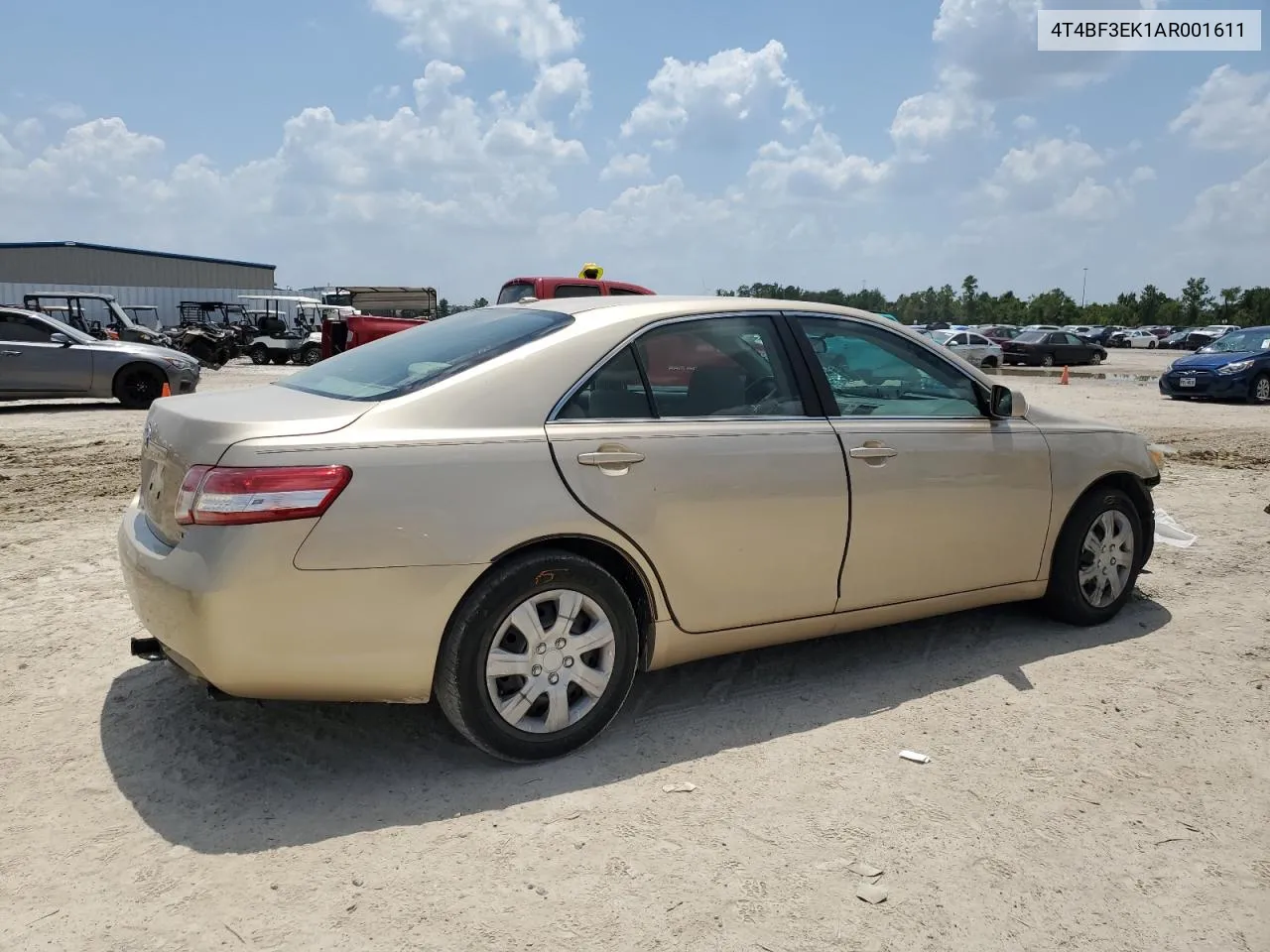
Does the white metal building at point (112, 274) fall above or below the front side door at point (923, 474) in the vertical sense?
above

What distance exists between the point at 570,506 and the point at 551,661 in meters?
0.52

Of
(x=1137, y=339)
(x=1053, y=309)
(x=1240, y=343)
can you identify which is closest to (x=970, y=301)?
(x=1053, y=309)

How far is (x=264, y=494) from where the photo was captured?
113 inches

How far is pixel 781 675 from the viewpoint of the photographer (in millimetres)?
4180

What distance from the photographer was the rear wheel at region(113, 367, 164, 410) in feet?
47.9

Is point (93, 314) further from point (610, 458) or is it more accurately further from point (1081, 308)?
point (1081, 308)

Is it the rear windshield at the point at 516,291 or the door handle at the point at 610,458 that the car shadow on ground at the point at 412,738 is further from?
the rear windshield at the point at 516,291

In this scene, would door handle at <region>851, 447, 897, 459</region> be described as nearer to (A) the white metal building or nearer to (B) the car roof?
(B) the car roof

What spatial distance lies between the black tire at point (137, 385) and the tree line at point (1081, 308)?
232ft

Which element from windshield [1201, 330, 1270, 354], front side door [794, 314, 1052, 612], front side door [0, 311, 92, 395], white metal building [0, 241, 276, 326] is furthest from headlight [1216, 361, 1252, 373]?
white metal building [0, 241, 276, 326]

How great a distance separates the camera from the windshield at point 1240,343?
19177 mm

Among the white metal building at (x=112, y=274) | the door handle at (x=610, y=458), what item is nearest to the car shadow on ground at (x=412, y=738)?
the door handle at (x=610, y=458)

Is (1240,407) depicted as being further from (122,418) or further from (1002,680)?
(122,418)

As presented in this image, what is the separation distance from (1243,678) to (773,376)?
7.80 feet
